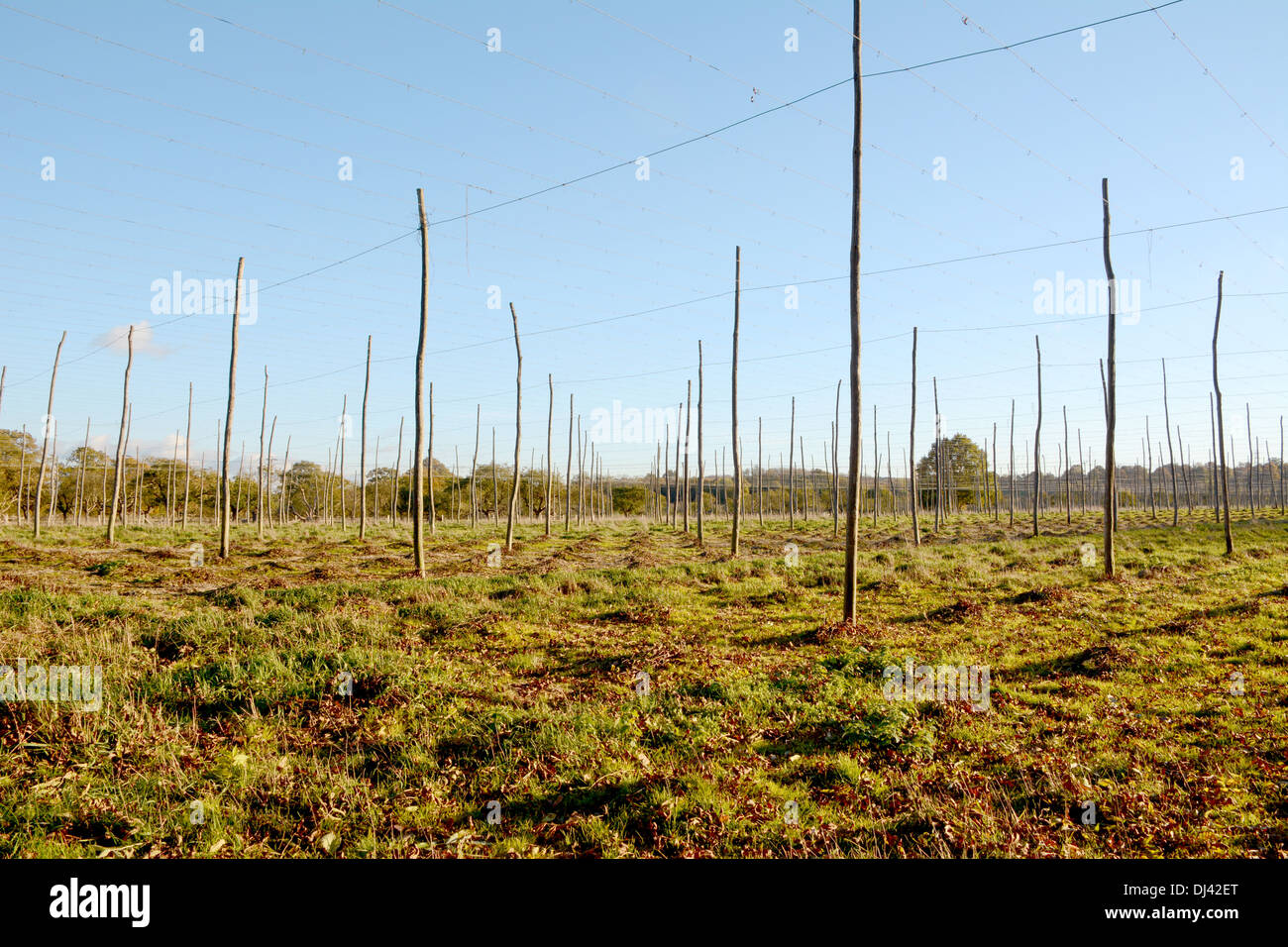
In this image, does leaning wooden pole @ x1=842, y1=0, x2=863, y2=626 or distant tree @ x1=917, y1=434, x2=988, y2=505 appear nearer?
leaning wooden pole @ x1=842, y1=0, x2=863, y2=626

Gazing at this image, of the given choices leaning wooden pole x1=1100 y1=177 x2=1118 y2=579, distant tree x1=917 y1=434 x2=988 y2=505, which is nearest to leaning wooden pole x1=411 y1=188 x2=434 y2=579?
leaning wooden pole x1=1100 y1=177 x2=1118 y2=579

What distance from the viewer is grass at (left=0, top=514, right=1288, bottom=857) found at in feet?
13.9

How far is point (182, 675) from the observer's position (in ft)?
22.6

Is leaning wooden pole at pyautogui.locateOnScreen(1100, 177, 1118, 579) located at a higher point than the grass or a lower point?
higher

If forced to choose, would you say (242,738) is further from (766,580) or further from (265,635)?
(766,580)

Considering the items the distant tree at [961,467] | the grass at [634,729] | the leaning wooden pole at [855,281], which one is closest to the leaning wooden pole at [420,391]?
the grass at [634,729]

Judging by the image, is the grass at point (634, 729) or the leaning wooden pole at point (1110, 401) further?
the leaning wooden pole at point (1110, 401)

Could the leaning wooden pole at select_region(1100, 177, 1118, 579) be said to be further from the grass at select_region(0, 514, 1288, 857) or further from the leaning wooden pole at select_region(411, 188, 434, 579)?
the leaning wooden pole at select_region(411, 188, 434, 579)

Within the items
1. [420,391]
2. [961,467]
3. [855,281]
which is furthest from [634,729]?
[961,467]

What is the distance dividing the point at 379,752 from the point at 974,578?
13.8 meters

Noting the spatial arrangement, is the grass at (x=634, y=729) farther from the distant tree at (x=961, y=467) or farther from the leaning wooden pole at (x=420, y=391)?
the distant tree at (x=961, y=467)

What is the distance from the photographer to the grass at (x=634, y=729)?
13.9ft

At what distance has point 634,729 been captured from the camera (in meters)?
5.96
